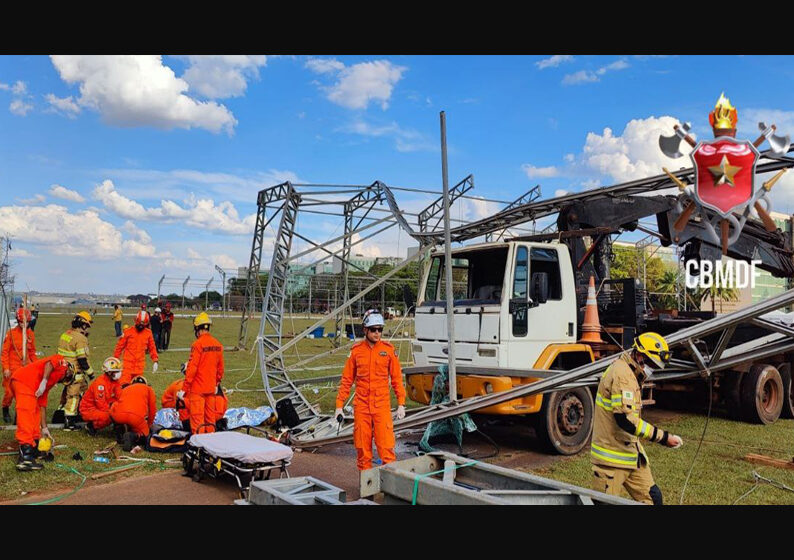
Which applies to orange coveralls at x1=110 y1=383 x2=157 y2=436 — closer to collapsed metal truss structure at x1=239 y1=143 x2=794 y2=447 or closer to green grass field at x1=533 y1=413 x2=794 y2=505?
collapsed metal truss structure at x1=239 y1=143 x2=794 y2=447

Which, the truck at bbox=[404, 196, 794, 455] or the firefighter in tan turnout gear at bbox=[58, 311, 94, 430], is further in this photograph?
the firefighter in tan turnout gear at bbox=[58, 311, 94, 430]


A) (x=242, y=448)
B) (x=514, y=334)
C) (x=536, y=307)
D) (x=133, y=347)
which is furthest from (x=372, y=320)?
(x=133, y=347)

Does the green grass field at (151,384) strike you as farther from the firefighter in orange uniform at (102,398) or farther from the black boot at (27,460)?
the firefighter in orange uniform at (102,398)

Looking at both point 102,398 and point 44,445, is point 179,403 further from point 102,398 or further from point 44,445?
point 44,445

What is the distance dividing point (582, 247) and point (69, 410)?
8114mm

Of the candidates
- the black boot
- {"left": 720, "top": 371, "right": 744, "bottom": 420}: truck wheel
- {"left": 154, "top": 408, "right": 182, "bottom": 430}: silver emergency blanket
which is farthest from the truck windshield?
the black boot

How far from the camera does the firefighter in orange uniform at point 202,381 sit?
23.3 feet

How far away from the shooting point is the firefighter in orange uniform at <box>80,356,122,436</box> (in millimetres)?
8172

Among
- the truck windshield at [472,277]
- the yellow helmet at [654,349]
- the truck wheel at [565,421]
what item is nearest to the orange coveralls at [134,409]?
the truck windshield at [472,277]

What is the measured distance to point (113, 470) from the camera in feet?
21.6

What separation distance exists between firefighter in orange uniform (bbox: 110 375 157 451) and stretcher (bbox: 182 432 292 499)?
162cm

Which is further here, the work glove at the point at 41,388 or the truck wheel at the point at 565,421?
the truck wheel at the point at 565,421

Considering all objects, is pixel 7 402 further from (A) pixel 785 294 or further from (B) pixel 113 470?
(A) pixel 785 294

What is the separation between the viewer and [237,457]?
5625 millimetres
